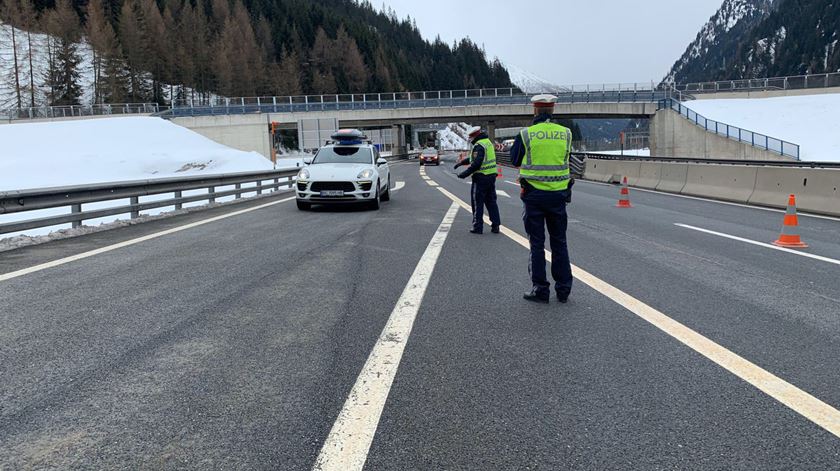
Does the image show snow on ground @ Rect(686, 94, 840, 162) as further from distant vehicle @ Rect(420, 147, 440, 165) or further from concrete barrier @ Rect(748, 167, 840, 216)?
concrete barrier @ Rect(748, 167, 840, 216)

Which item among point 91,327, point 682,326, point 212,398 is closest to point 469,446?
point 212,398

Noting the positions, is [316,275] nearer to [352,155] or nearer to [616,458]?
[616,458]

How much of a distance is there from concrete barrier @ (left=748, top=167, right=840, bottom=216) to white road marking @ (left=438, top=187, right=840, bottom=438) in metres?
10.1

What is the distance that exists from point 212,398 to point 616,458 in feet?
6.94

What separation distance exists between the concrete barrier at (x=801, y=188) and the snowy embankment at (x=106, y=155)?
1963 centimetres

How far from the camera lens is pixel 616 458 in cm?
259

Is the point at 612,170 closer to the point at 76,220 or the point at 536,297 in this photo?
the point at 76,220

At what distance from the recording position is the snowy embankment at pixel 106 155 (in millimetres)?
30969

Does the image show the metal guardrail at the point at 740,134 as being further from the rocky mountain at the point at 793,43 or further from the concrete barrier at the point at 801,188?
the rocky mountain at the point at 793,43

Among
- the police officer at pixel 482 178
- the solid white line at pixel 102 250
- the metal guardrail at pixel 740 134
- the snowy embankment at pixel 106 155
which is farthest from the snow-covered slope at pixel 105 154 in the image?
the metal guardrail at pixel 740 134

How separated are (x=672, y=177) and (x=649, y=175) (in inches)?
82.0

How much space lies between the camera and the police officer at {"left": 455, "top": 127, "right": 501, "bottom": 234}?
33.7 ft

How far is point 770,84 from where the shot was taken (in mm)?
53844

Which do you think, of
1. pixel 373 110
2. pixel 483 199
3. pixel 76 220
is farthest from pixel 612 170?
pixel 373 110
